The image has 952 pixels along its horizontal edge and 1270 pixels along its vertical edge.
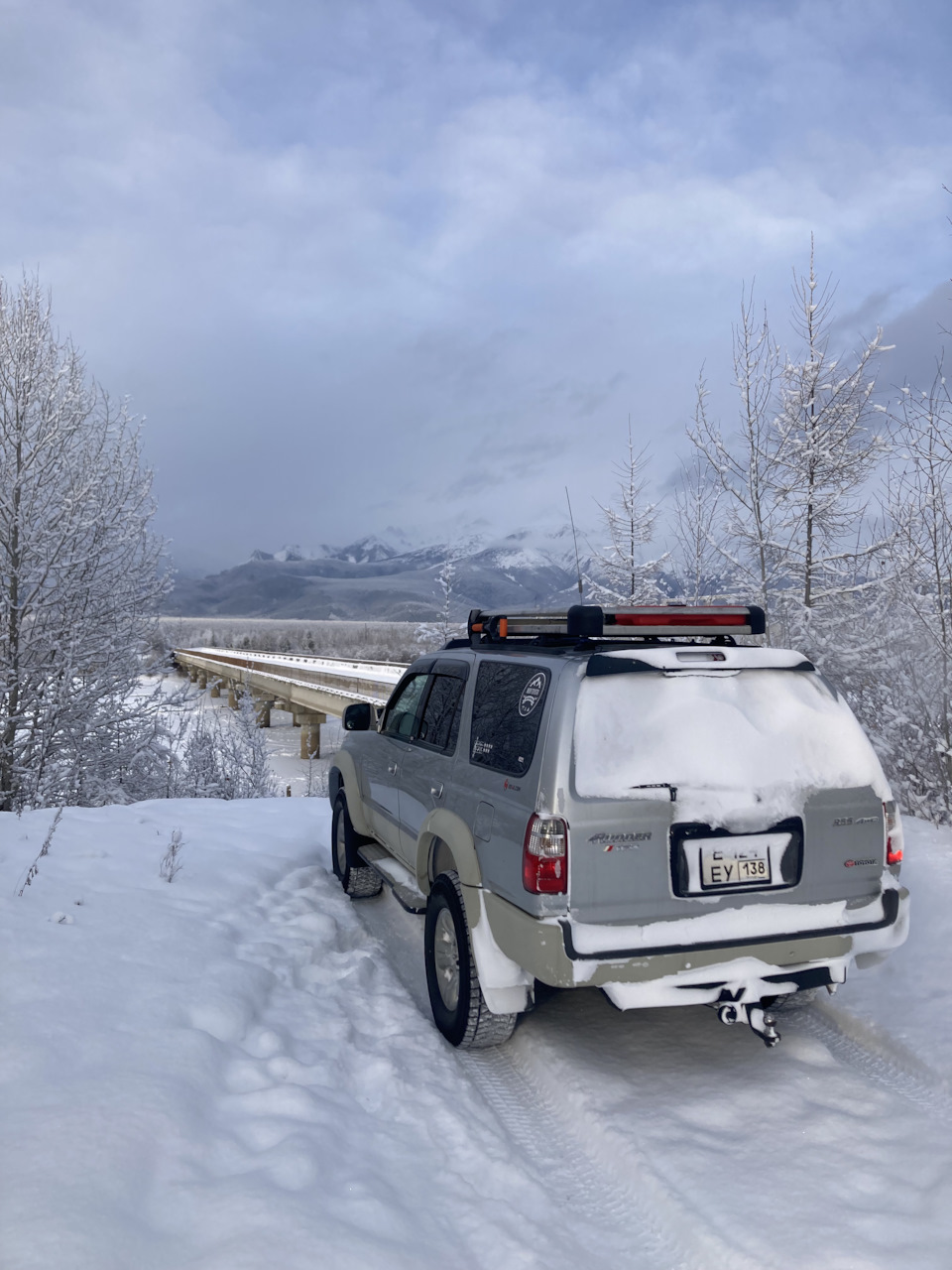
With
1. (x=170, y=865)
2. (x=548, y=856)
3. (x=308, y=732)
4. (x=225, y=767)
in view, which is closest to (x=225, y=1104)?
(x=548, y=856)

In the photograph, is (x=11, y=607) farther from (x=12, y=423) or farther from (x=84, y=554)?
(x=12, y=423)

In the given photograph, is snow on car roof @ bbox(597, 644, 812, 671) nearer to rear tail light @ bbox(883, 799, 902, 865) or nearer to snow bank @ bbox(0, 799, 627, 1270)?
rear tail light @ bbox(883, 799, 902, 865)

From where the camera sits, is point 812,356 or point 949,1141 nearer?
point 949,1141

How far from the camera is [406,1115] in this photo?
3441 millimetres

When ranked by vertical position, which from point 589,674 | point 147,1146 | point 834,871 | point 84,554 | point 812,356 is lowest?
point 147,1146

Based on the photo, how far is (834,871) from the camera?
3588 mm

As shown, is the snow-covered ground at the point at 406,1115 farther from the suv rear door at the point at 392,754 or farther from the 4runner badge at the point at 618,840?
the 4runner badge at the point at 618,840

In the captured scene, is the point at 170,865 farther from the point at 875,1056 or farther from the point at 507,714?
the point at 875,1056

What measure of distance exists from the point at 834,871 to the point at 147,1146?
9.54 ft

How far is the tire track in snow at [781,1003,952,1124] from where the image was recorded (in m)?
3.60

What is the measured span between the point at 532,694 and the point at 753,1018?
1701 mm

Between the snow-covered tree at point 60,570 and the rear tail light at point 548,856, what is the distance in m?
11.2

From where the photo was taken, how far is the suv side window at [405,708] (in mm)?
5514

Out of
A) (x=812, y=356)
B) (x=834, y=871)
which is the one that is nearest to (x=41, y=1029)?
(x=834, y=871)
